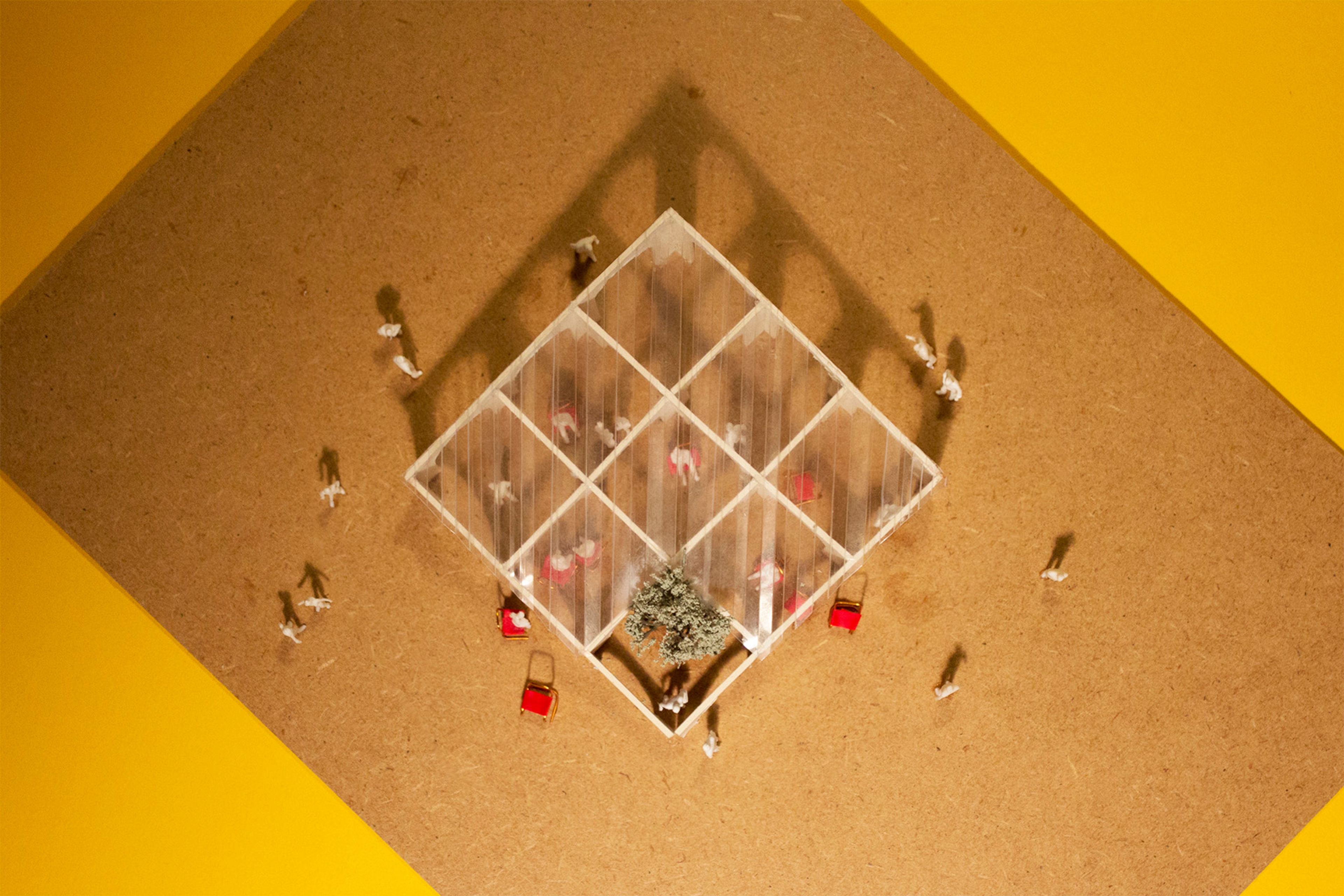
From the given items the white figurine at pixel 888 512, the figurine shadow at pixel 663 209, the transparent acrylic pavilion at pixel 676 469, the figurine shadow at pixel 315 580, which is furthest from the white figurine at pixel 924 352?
the figurine shadow at pixel 315 580

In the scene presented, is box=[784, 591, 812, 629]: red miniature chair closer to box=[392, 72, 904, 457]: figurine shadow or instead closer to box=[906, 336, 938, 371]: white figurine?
box=[392, 72, 904, 457]: figurine shadow

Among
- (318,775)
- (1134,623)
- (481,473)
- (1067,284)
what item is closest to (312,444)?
(481,473)

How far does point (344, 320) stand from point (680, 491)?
2.24 meters

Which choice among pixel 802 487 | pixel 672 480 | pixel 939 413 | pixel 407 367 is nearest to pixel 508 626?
pixel 672 480

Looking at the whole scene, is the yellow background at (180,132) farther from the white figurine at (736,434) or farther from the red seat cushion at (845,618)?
the red seat cushion at (845,618)

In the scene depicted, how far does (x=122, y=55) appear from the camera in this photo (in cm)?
509

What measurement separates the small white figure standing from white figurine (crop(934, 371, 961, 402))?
7.51 ft

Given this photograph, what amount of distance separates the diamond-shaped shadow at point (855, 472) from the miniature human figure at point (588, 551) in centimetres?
101

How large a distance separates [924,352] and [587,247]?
6.65ft

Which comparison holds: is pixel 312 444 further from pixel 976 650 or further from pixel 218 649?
pixel 976 650

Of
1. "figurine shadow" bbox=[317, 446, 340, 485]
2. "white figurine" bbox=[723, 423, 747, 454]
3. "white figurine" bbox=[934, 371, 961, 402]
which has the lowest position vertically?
"figurine shadow" bbox=[317, 446, 340, 485]

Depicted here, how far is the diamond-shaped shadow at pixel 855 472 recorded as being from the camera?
177 inches

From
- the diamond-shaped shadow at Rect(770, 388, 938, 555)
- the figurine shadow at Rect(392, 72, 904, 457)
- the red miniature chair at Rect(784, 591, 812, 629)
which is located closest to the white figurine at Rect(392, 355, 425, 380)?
the figurine shadow at Rect(392, 72, 904, 457)

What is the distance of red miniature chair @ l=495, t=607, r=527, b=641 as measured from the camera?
485cm
